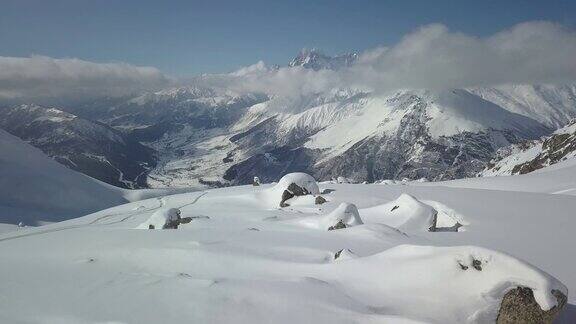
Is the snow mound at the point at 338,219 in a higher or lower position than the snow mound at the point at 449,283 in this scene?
lower

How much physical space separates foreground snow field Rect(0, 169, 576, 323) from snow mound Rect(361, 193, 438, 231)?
2.25 metres

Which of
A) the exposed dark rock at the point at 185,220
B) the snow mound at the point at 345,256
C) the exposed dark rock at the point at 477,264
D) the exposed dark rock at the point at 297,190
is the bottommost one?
the exposed dark rock at the point at 297,190

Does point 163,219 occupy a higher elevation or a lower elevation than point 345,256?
lower

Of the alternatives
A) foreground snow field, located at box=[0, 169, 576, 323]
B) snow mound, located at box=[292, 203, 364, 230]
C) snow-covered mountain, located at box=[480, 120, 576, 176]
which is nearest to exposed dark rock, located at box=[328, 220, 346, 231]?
snow mound, located at box=[292, 203, 364, 230]

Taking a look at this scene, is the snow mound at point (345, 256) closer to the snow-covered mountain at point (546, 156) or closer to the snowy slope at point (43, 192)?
the snowy slope at point (43, 192)

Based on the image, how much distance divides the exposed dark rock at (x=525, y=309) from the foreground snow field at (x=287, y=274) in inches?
6.3

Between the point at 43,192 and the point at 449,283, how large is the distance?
116 m

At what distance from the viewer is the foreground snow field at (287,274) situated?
10.1 metres

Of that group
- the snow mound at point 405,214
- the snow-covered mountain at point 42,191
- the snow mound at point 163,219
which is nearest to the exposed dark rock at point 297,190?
the snow mound at point 405,214

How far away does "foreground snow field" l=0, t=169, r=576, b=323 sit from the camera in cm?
1009

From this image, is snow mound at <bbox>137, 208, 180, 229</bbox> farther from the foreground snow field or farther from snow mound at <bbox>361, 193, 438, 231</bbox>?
snow mound at <bbox>361, 193, 438, 231</bbox>

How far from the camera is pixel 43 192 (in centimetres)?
10638

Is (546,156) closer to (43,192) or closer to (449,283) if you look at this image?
(449,283)

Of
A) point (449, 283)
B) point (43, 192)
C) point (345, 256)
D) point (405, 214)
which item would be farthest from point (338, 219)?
point (43, 192)
